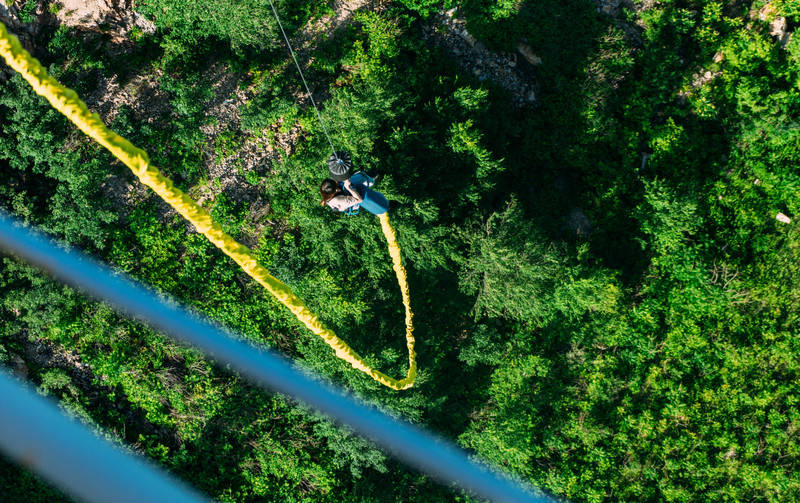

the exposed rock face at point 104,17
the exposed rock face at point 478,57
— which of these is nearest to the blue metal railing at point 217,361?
the exposed rock face at point 104,17

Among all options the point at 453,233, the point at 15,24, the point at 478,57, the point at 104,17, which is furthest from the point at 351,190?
the point at 15,24

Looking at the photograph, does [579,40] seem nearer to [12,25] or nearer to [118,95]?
[118,95]

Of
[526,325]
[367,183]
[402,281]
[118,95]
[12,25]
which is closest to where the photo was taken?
[367,183]

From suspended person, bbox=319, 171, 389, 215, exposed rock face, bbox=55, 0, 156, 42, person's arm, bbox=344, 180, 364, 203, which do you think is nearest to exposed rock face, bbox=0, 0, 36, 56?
exposed rock face, bbox=55, 0, 156, 42

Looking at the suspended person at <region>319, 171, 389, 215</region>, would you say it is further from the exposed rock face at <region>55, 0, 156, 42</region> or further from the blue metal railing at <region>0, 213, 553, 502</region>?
the exposed rock face at <region>55, 0, 156, 42</region>

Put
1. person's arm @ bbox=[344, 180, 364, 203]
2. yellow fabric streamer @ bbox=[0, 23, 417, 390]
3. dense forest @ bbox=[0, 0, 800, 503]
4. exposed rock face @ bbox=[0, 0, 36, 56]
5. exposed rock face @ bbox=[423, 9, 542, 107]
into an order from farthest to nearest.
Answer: exposed rock face @ bbox=[423, 9, 542, 107] → dense forest @ bbox=[0, 0, 800, 503] → exposed rock face @ bbox=[0, 0, 36, 56] → person's arm @ bbox=[344, 180, 364, 203] → yellow fabric streamer @ bbox=[0, 23, 417, 390]

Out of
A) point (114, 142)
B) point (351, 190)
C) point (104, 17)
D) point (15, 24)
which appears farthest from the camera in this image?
point (104, 17)

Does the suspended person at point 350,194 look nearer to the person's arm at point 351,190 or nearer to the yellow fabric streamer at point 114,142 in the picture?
the person's arm at point 351,190

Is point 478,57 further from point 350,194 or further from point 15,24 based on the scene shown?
point 15,24

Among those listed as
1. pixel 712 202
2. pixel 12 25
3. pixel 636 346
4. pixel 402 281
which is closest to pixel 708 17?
pixel 712 202
